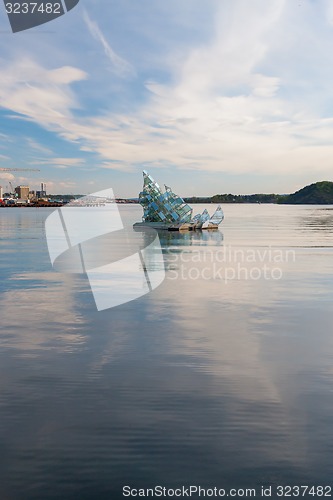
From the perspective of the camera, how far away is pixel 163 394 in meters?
13.5

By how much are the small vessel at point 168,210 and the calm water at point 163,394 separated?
64.4 meters

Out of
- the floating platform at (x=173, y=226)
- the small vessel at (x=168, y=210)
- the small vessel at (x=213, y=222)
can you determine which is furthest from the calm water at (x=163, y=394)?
the small vessel at (x=213, y=222)

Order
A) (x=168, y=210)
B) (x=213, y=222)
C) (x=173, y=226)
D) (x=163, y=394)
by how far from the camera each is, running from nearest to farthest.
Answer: (x=163, y=394), (x=173, y=226), (x=168, y=210), (x=213, y=222)

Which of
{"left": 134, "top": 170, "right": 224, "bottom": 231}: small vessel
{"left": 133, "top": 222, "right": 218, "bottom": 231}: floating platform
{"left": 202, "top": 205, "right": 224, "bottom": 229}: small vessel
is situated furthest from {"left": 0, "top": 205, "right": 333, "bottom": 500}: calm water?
{"left": 202, "top": 205, "right": 224, "bottom": 229}: small vessel

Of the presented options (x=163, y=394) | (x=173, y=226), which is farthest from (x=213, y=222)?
(x=163, y=394)

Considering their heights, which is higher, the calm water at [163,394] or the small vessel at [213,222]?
the small vessel at [213,222]

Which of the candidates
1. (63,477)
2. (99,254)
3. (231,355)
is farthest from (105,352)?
(99,254)

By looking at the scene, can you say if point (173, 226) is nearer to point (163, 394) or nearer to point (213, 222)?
point (213, 222)

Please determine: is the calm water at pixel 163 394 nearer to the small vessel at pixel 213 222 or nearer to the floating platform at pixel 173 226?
the floating platform at pixel 173 226

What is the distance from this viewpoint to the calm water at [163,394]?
384 inches

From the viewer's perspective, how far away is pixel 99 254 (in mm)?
51156

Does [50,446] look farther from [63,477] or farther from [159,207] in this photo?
[159,207]

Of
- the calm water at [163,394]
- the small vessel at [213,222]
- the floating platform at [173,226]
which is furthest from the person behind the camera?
the small vessel at [213,222]

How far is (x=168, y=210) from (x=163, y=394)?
81549 mm
